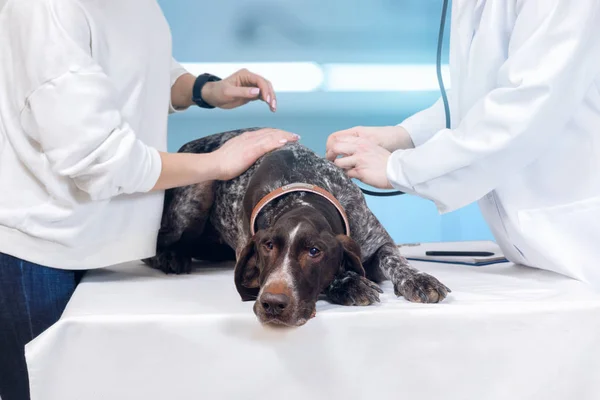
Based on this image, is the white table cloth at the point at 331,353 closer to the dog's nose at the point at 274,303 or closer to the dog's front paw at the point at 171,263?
the dog's nose at the point at 274,303

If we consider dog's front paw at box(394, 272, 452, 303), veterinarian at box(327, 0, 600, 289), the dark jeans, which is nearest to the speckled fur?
dog's front paw at box(394, 272, 452, 303)

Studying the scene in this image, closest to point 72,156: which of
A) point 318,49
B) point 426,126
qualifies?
point 426,126

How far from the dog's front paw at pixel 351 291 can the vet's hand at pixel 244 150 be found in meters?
0.47

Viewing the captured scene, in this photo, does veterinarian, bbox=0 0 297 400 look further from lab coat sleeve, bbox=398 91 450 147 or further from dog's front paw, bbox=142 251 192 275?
lab coat sleeve, bbox=398 91 450 147

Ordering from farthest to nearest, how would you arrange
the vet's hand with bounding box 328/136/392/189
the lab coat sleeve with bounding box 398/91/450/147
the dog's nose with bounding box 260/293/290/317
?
the lab coat sleeve with bounding box 398/91/450/147
the vet's hand with bounding box 328/136/392/189
the dog's nose with bounding box 260/293/290/317

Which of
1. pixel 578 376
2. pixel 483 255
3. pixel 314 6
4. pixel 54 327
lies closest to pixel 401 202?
pixel 314 6

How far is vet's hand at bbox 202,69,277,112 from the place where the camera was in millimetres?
2357

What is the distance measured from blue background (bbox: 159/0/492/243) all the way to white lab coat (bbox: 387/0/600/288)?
6.98 feet

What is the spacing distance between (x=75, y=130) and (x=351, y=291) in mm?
738

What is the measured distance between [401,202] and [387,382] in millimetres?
2805

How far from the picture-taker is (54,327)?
1540 mm

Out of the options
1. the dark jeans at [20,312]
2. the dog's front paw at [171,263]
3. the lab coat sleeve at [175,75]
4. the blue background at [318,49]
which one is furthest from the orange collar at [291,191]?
the blue background at [318,49]

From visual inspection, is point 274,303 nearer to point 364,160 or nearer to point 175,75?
point 364,160

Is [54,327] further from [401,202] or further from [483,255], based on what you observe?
[401,202]
